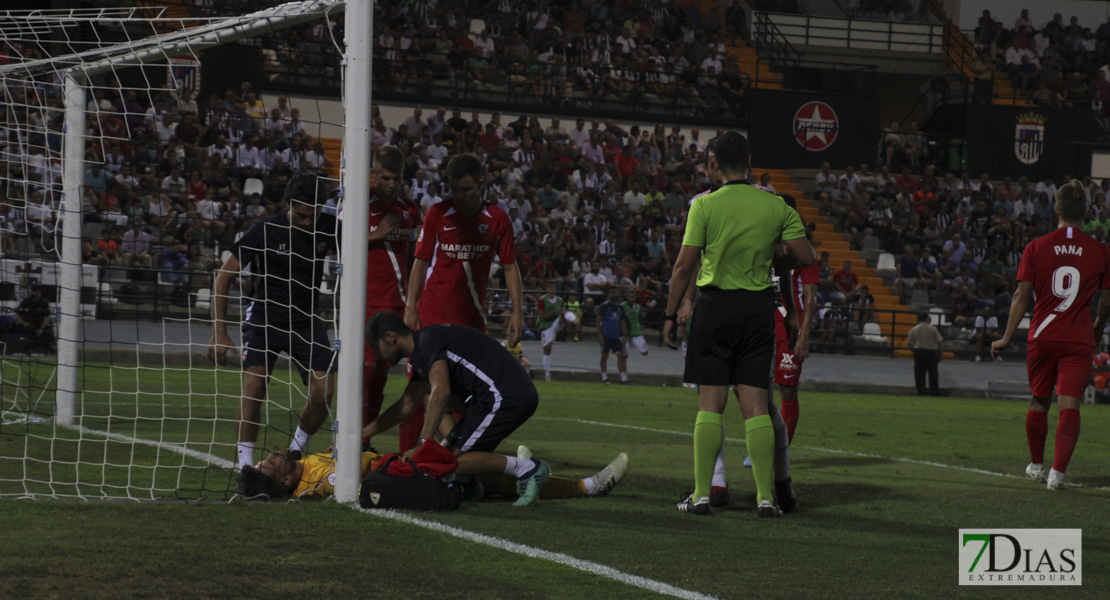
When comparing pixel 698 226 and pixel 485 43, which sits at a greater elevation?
pixel 485 43

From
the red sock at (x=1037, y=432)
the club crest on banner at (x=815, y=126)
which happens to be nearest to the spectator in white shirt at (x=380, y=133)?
the club crest on banner at (x=815, y=126)

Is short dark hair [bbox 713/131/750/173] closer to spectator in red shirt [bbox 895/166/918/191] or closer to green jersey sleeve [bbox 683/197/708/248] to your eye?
green jersey sleeve [bbox 683/197/708/248]

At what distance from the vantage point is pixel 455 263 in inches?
329

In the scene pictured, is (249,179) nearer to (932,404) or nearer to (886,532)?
(932,404)

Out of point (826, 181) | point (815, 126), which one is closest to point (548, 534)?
point (826, 181)

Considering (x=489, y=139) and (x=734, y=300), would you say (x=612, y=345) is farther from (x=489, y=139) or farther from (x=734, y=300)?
(x=734, y=300)

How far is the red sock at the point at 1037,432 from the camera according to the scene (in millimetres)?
9094

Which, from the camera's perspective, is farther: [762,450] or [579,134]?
[579,134]

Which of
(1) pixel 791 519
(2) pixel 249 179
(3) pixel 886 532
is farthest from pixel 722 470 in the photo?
(2) pixel 249 179

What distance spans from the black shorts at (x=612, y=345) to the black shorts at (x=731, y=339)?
16.4 m

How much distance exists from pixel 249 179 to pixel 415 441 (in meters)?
14.8

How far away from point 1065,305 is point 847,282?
20.6 m

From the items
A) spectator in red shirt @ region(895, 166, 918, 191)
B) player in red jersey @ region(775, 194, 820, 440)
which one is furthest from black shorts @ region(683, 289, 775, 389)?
spectator in red shirt @ region(895, 166, 918, 191)

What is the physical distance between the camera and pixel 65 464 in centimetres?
802
